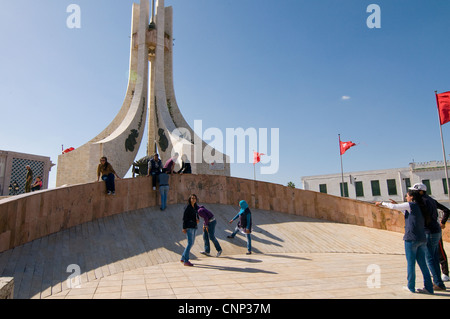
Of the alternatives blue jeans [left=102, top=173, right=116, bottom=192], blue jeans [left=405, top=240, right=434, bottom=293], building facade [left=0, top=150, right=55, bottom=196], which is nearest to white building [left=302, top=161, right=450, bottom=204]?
blue jeans [left=405, top=240, right=434, bottom=293]

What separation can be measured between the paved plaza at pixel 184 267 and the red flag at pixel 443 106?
24.4 feet

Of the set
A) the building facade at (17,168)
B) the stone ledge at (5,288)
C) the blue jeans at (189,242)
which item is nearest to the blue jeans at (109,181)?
the blue jeans at (189,242)

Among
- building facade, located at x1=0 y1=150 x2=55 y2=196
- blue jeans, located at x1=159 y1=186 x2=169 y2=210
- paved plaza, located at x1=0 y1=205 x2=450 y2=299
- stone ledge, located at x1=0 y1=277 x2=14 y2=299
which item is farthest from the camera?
building facade, located at x1=0 y1=150 x2=55 y2=196

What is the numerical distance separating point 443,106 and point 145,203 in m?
12.6

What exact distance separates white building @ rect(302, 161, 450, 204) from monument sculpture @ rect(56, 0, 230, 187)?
1545 cm

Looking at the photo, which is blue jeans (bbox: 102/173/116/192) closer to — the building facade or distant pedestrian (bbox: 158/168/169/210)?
distant pedestrian (bbox: 158/168/169/210)

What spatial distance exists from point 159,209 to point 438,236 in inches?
244

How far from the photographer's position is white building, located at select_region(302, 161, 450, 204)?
87.1ft

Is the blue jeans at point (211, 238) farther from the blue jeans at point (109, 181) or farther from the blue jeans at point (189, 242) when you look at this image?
the blue jeans at point (109, 181)

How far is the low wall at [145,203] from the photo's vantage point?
4.84 metres

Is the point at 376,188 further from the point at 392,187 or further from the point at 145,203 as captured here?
the point at 145,203

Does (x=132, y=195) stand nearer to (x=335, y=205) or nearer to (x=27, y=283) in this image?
(x=27, y=283)

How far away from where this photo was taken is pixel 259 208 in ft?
32.0

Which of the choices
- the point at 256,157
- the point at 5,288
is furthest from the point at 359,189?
the point at 5,288
